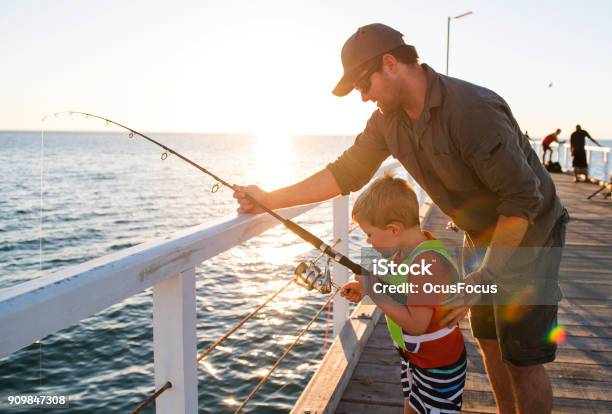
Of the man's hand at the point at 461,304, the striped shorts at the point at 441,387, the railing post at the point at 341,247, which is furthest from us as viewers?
the railing post at the point at 341,247

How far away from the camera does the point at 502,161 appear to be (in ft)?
6.44

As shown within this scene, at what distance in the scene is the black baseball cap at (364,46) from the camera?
2.11 meters

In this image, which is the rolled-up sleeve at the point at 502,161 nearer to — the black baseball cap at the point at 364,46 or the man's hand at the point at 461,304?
the man's hand at the point at 461,304

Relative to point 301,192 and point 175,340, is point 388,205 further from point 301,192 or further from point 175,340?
point 175,340

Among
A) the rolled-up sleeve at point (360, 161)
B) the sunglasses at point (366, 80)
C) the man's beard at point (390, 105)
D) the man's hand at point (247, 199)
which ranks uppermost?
the sunglasses at point (366, 80)

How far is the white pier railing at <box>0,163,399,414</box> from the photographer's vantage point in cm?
109

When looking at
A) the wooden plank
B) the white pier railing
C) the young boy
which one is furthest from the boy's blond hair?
the wooden plank

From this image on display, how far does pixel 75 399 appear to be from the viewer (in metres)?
7.58

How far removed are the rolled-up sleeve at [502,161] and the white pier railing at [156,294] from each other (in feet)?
2.94

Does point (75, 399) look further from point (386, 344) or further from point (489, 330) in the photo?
point (489, 330)

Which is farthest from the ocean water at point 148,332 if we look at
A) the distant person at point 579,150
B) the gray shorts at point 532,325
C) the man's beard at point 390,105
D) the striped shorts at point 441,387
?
the distant person at point 579,150

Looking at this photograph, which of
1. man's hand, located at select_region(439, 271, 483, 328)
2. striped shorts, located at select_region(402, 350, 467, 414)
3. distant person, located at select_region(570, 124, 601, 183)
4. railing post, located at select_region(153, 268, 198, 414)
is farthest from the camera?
distant person, located at select_region(570, 124, 601, 183)

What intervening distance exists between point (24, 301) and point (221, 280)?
12.3 metres

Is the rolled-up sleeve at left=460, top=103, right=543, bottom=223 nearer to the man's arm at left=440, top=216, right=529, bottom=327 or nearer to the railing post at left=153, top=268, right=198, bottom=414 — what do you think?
the man's arm at left=440, top=216, right=529, bottom=327
